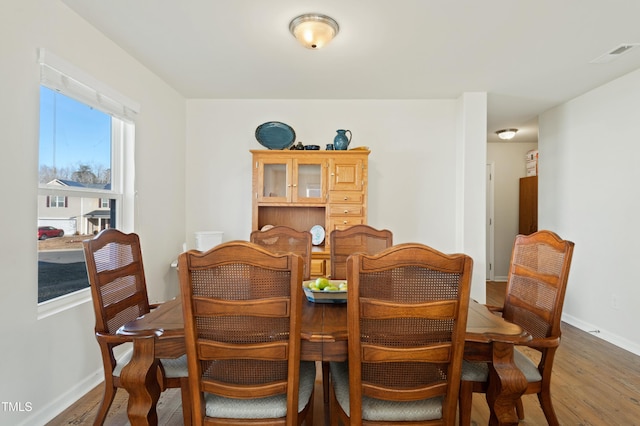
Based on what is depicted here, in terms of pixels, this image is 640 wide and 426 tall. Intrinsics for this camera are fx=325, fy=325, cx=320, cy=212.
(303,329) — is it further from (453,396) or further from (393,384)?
(453,396)

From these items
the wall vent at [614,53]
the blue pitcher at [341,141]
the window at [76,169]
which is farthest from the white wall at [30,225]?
the wall vent at [614,53]

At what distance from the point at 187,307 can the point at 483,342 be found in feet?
3.74

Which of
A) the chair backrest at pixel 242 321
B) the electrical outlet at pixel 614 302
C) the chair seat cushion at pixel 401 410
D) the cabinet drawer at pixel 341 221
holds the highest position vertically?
the cabinet drawer at pixel 341 221

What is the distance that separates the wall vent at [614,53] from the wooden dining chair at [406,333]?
8.79ft

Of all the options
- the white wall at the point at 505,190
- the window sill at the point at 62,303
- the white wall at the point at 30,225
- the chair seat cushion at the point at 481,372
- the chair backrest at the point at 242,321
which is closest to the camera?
the chair backrest at the point at 242,321

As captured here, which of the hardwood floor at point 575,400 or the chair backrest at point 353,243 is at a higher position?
the chair backrest at point 353,243

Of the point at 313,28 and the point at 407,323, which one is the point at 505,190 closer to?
the point at 313,28

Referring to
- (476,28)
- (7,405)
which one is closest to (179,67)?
(476,28)

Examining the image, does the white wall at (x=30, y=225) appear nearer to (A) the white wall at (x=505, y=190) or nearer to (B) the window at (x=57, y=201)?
(B) the window at (x=57, y=201)

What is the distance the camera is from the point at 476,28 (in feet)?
7.34

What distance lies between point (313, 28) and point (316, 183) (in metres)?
1.56

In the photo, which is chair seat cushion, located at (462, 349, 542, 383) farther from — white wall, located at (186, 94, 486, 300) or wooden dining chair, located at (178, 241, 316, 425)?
white wall, located at (186, 94, 486, 300)

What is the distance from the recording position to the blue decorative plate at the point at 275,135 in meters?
3.56

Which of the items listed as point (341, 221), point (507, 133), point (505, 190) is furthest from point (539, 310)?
point (505, 190)
